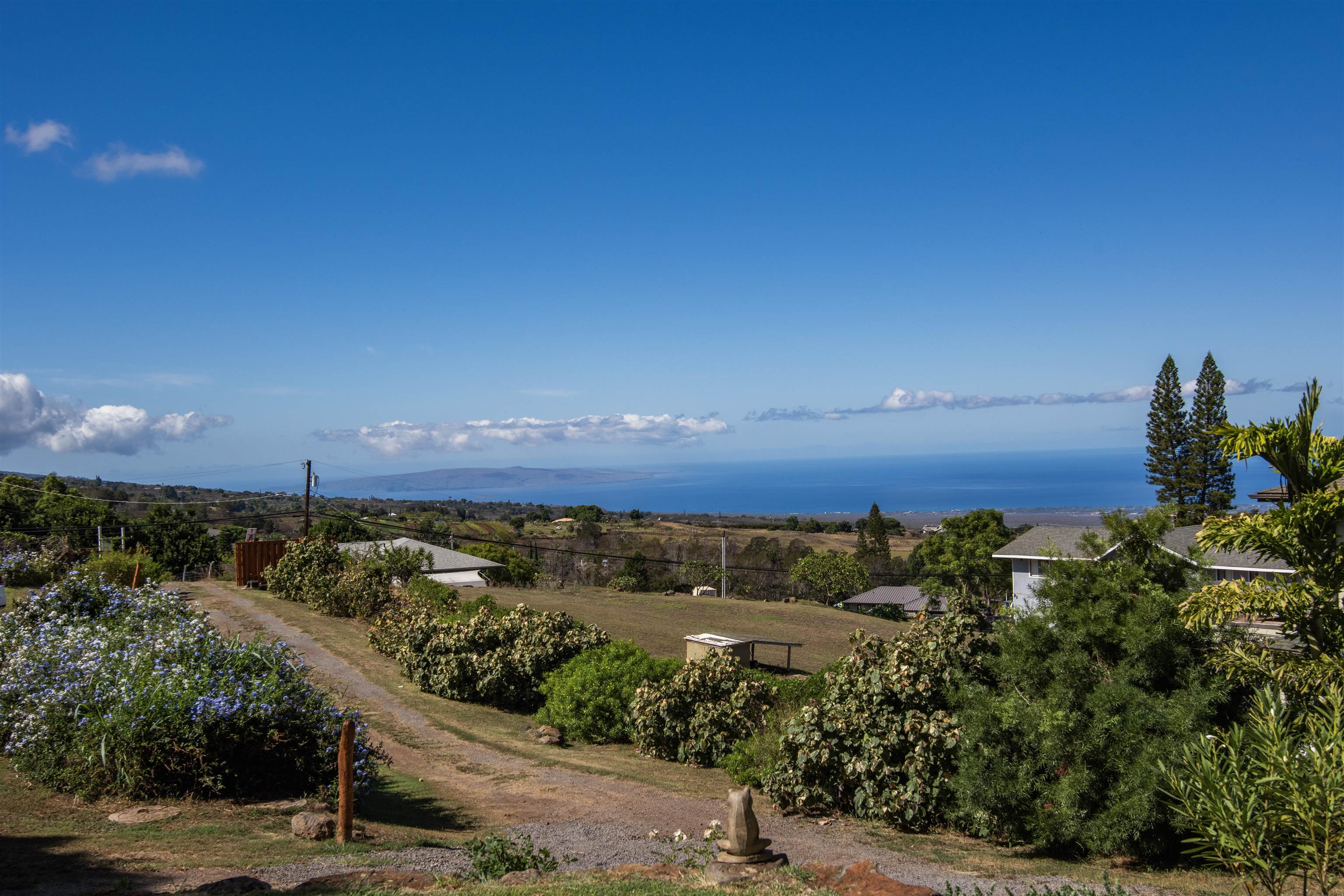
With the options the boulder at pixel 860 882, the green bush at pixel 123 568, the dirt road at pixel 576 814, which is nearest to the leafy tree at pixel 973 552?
the green bush at pixel 123 568

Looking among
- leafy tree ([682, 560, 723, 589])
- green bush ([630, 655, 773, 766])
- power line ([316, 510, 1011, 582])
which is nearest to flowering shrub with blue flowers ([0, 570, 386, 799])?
green bush ([630, 655, 773, 766])

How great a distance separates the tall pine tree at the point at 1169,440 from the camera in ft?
154

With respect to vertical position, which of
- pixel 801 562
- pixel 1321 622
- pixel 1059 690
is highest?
pixel 1321 622

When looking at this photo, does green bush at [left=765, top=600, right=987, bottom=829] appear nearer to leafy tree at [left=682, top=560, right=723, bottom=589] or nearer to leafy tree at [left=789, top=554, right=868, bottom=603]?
leafy tree at [left=682, top=560, right=723, bottom=589]

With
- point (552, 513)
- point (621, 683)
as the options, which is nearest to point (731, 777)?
point (621, 683)

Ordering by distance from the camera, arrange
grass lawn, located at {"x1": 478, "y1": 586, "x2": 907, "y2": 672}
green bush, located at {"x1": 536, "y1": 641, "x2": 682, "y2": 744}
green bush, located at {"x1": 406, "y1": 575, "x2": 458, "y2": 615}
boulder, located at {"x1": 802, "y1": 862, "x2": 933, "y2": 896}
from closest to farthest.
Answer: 1. boulder, located at {"x1": 802, "y1": 862, "x2": 933, "y2": 896}
2. green bush, located at {"x1": 536, "y1": 641, "x2": 682, "y2": 744}
3. green bush, located at {"x1": 406, "y1": 575, "x2": 458, "y2": 615}
4. grass lawn, located at {"x1": 478, "y1": 586, "x2": 907, "y2": 672}

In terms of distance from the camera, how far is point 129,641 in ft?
33.3

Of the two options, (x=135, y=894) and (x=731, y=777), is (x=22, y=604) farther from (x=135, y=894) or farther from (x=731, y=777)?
(x=731, y=777)

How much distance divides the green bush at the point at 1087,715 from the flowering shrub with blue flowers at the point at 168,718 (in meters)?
6.65

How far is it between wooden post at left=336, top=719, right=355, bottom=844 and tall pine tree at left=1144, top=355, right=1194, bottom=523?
159 ft

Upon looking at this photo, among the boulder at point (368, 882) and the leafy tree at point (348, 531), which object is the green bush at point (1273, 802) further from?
the leafy tree at point (348, 531)

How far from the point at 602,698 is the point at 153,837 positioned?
9023 millimetres

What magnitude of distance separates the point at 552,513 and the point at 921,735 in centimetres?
10352

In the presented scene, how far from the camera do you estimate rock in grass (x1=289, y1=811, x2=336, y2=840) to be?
25.3ft
